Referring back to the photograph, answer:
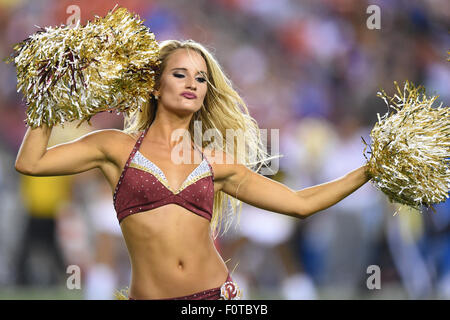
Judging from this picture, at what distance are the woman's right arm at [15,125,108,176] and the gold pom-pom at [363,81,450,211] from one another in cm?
128

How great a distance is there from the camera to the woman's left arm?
11.6 feet

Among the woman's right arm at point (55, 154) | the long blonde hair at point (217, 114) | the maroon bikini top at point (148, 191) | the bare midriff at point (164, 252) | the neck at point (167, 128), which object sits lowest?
the bare midriff at point (164, 252)

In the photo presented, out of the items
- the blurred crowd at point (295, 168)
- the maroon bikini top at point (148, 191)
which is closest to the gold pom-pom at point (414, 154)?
the maroon bikini top at point (148, 191)

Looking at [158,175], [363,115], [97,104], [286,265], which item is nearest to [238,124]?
[158,175]

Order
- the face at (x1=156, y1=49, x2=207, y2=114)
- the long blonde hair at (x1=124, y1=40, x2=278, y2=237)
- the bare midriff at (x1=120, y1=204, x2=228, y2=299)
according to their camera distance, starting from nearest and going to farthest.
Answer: the bare midriff at (x1=120, y1=204, x2=228, y2=299) → the face at (x1=156, y1=49, x2=207, y2=114) → the long blonde hair at (x1=124, y1=40, x2=278, y2=237)

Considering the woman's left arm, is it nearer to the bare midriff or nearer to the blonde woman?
the blonde woman

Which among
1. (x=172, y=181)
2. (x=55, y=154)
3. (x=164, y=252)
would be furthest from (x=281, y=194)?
(x=55, y=154)

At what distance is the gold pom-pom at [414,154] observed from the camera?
329 centimetres

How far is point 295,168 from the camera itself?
23.6 ft

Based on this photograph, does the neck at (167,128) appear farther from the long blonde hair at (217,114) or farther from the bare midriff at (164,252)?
the bare midriff at (164,252)

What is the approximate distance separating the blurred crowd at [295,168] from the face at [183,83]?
3.12 m

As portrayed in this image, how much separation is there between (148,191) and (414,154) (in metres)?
1.21

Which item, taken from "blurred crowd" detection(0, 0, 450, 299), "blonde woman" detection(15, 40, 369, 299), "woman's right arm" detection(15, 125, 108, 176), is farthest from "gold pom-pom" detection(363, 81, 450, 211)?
"blurred crowd" detection(0, 0, 450, 299)

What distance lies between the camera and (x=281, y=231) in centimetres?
716
